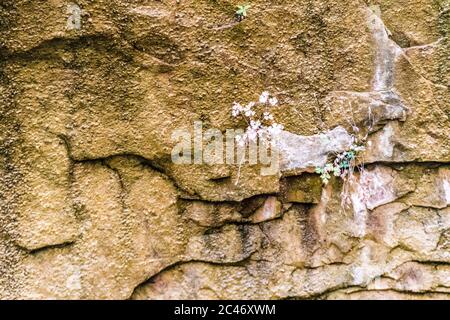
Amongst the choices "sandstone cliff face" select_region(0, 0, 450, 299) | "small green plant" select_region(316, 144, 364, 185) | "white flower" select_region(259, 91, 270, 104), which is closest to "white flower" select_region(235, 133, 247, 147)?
"sandstone cliff face" select_region(0, 0, 450, 299)

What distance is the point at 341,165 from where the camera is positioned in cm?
219

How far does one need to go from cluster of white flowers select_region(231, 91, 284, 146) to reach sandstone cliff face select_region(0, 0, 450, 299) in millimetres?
54

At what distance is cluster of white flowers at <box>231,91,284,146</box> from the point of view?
2115 millimetres

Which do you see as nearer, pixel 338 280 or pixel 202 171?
pixel 202 171

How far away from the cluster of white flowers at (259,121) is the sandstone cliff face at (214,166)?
0.18 ft

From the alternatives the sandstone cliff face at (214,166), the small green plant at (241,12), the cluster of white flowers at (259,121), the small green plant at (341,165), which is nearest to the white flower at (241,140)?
the cluster of white flowers at (259,121)

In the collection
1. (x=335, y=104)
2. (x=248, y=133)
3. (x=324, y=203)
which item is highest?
(x=335, y=104)

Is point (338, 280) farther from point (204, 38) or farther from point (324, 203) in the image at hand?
point (204, 38)

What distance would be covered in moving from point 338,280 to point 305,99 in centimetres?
112

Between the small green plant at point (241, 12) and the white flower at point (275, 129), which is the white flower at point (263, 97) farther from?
the small green plant at point (241, 12)

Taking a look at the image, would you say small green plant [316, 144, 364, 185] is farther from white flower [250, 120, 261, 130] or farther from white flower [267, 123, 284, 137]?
white flower [250, 120, 261, 130]

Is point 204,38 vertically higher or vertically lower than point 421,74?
higher

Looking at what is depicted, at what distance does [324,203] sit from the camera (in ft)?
7.36
